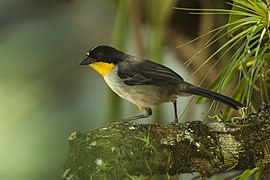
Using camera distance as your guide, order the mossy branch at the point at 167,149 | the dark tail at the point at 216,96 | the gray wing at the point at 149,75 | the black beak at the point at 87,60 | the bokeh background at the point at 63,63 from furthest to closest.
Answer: the bokeh background at the point at 63,63
the black beak at the point at 87,60
the gray wing at the point at 149,75
the dark tail at the point at 216,96
the mossy branch at the point at 167,149

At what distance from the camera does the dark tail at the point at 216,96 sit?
1.73m

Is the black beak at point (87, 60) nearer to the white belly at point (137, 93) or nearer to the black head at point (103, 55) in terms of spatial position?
the black head at point (103, 55)

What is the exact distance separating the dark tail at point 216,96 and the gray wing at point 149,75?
6 centimetres

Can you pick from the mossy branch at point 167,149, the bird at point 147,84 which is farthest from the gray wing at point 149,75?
the mossy branch at point 167,149

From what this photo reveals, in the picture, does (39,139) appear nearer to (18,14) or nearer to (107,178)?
(18,14)

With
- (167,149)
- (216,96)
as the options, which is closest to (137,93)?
(216,96)

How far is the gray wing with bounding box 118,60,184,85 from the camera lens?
6.44ft

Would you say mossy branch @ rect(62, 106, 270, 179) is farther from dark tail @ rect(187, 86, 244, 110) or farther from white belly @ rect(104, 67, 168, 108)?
white belly @ rect(104, 67, 168, 108)

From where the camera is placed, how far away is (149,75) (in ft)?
6.50

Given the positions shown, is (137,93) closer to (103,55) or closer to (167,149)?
(103,55)

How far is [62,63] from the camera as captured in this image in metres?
3.03

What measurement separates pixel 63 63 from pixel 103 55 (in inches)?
37.1

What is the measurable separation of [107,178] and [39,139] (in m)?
1.20

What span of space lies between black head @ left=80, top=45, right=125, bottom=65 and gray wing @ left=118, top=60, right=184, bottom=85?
114mm
